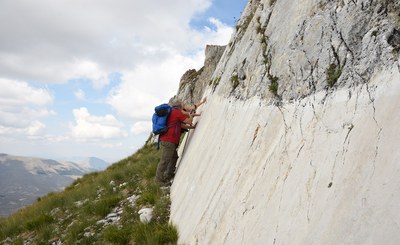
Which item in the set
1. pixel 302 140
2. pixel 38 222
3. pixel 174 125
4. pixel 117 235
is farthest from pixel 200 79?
pixel 302 140

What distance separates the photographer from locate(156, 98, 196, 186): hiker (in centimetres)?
1127

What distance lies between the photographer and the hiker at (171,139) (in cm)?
1127

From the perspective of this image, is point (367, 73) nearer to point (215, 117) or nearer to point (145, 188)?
point (215, 117)

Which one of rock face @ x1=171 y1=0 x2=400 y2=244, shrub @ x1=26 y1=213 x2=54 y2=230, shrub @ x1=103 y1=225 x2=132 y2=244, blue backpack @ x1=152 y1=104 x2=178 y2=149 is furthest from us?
shrub @ x1=26 y1=213 x2=54 y2=230

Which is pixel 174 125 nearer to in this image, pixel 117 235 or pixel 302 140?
pixel 117 235

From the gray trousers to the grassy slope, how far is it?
43 centimetres

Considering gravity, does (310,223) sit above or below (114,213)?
above

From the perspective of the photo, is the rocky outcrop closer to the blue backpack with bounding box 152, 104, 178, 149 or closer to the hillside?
the blue backpack with bounding box 152, 104, 178, 149

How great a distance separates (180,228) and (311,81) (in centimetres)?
444

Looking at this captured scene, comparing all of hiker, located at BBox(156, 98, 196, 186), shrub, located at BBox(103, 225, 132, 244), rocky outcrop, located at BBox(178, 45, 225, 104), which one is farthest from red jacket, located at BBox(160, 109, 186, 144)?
rocky outcrop, located at BBox(178, 45, 225, 104)

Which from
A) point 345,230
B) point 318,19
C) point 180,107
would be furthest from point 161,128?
point 345,230

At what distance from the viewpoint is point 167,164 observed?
38.9 feet

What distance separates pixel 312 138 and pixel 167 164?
330 inches

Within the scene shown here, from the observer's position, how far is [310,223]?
3.37m
